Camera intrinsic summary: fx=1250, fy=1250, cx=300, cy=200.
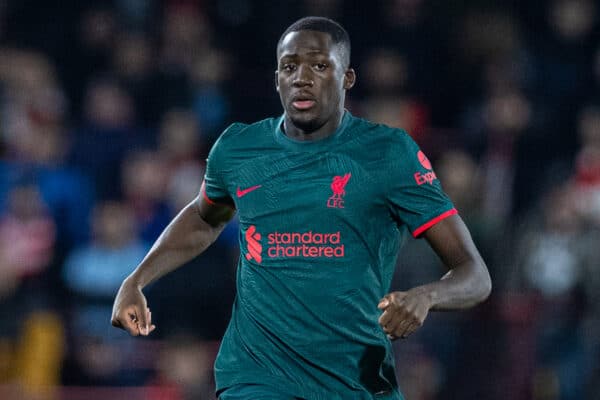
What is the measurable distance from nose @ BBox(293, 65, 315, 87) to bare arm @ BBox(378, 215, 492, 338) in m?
0.71

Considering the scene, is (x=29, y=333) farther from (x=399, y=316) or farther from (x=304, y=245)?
(x=399, y=316)

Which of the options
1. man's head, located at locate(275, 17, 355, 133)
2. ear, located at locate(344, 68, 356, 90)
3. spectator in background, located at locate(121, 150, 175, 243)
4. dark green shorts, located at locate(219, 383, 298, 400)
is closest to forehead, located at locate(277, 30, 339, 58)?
man's head, located at locate(275, 17, 355, 133)

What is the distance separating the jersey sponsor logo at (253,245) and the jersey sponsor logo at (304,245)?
0.09ft

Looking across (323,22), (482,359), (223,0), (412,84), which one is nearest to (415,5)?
(412,84)

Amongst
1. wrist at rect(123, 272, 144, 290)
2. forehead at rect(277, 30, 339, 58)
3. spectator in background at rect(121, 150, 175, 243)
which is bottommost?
spectator in background at rect(121, 150, 175, 243)

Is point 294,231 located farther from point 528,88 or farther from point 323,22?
point 528,88

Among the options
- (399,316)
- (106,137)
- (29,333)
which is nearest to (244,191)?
(399,316)

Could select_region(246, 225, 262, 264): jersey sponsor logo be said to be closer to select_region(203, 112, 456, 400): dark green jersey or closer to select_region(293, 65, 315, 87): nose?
select_region(203, 112, 456, 400): dark green jersey

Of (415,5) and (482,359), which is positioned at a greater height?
(415,5)

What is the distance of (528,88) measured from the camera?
35.7 feet

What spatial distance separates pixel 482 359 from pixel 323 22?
4779mm

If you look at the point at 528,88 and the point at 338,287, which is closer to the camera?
the point at 338,287

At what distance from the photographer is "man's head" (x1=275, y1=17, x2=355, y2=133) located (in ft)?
15.3

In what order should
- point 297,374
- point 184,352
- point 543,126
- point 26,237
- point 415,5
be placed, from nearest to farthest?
point 297,374 < point 184,352 < point 26,237 < point 543,126 < point 415,5
